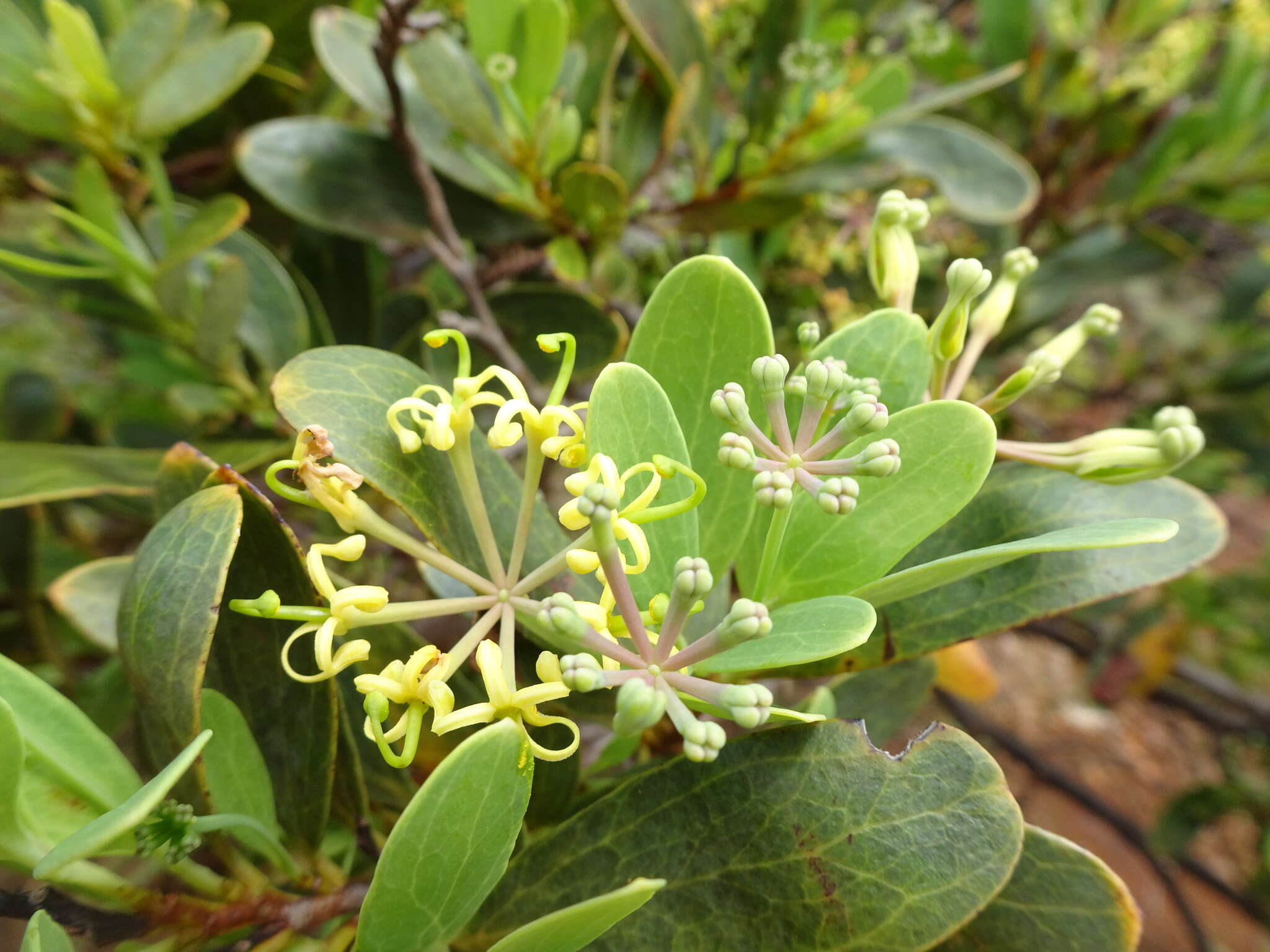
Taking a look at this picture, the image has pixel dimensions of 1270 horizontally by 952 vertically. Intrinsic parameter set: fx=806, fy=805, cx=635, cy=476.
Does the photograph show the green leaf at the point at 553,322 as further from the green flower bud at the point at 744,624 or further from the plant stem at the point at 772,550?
the green flower bud at the point at 744,624

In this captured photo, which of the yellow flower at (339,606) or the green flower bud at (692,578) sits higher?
the green flower bud at (692,578)

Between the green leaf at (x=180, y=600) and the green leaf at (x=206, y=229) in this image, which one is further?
the green leaf at (x=206, y=229)

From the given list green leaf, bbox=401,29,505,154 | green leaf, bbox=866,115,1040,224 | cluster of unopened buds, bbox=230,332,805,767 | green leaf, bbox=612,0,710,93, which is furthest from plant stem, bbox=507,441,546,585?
green leaf, bbox=866,115,1040,224

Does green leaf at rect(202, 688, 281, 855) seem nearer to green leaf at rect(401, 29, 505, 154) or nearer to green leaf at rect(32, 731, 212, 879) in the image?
green leaf at rect(32, 731, 212, 879)

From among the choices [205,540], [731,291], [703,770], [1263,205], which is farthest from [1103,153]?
[205,540]

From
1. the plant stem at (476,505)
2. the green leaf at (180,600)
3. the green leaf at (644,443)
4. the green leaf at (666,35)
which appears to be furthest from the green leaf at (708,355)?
the green leaf at (666,35)

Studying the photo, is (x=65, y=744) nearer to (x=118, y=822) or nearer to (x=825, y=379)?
(x=118, y=822)

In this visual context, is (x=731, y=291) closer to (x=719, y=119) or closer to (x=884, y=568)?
(x=884, y=568)
